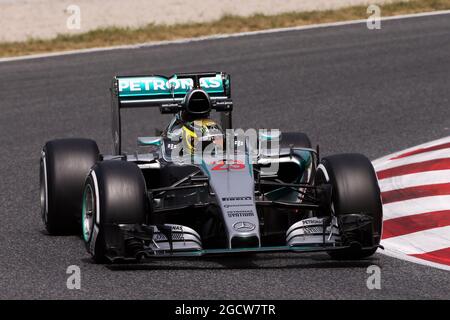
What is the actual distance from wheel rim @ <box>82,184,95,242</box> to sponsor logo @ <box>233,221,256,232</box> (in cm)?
111

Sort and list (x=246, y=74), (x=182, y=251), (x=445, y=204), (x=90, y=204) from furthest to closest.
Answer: (x=246, y=74)
(x=445, y=204)
(x=90, y=204)
(x=182, y=251)

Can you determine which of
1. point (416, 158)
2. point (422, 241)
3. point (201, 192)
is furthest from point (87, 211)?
point (416, 158)

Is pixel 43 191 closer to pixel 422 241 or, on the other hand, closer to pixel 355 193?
pixel 355 193

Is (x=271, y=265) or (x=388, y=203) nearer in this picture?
(x=271, y=265)

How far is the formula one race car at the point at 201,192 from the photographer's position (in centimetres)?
863

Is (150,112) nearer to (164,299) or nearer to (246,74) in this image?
(246,74)

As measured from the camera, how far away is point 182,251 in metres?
8.59

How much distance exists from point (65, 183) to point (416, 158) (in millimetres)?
3934

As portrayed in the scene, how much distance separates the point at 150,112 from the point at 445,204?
6.61 metres

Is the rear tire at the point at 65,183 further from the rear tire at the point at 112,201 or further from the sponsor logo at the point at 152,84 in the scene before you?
the rear tire at the point at 112,201

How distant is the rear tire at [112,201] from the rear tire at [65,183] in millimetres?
1062

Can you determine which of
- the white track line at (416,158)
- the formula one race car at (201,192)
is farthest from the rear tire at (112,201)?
the white track line at (416,158)

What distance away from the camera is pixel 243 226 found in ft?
27.9
